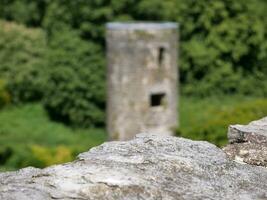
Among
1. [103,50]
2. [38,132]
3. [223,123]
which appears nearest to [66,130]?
[38,132]

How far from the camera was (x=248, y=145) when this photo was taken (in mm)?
3396

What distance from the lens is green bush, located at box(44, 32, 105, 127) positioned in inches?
929

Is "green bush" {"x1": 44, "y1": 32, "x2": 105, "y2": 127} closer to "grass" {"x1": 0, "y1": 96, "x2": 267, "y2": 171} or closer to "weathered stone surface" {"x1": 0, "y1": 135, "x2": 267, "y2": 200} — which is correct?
"grass" {"x1": 0, "y1": 96, "x2": 267, "y2": 171}

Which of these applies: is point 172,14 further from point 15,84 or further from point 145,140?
point 145,140

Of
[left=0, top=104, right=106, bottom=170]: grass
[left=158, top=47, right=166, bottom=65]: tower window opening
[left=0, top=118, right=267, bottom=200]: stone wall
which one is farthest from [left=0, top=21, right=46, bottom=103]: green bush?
[left=0, top=118, right=267, bottom=200]: stone wall

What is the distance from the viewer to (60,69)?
23.9 m

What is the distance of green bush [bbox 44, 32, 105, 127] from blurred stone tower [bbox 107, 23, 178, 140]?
4.35 metres

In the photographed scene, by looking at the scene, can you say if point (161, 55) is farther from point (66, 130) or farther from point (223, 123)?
point (66, 130)

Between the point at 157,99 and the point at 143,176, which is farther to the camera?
the point at 157,99

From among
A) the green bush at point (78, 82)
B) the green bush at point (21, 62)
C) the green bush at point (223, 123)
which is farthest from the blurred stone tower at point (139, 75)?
the green bush at point (21, 62)

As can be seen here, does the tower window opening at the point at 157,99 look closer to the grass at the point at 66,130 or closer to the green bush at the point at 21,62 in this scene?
the grass at the point at 66,130

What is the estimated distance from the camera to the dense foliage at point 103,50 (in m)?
23.8

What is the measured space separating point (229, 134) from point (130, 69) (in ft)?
49.6

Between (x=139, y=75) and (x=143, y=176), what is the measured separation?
15972 mm
